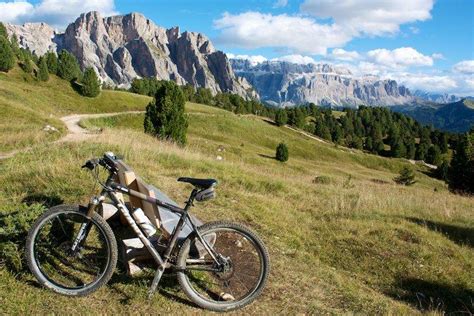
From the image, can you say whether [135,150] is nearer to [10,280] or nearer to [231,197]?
[231,197]

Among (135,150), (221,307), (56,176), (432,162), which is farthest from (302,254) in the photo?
(432,162)

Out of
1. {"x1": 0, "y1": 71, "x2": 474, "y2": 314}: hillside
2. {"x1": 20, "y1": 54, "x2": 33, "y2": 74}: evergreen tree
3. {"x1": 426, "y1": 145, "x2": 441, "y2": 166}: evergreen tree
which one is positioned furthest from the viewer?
{"x1": 426, "y1": 145, "x2": 441, "y2": 166}: evergreen tree

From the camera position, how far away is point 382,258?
1101cm

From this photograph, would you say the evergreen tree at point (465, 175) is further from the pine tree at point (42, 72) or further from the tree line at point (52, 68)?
the pine tree at point (42, 72)

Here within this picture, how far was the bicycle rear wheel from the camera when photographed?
19.5 feet

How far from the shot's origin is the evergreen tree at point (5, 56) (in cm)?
7481

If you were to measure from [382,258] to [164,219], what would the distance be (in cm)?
677

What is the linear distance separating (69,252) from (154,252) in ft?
4.51

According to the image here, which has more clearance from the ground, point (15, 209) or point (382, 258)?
point (15, 209)

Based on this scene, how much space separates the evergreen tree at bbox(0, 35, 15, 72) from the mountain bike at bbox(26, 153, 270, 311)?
82154 millimetres

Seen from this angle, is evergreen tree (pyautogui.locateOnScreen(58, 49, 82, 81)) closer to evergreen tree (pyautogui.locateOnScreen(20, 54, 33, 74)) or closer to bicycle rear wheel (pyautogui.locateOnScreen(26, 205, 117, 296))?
evergreen tree (pyautogui.locateOnScreen(20, 54, 33, 74))

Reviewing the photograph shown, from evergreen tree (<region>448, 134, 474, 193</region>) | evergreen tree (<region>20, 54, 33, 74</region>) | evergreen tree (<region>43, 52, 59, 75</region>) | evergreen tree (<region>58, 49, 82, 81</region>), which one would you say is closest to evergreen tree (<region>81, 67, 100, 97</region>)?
evergreen tree (<region>58, 49, 82, 81</region>)

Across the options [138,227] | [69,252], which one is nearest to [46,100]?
[69,252]

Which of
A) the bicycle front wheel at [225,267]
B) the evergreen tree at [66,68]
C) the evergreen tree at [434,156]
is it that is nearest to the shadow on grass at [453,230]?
the bicycle front wheel at [225,267]
